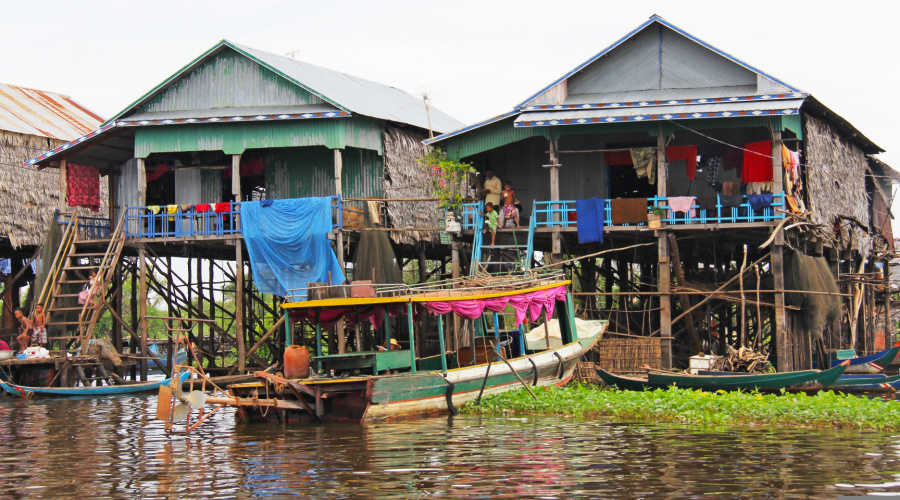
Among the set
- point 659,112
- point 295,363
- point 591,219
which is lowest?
point 295,363

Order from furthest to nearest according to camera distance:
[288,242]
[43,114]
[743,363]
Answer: [43,114] < [288,242] < [743,363]

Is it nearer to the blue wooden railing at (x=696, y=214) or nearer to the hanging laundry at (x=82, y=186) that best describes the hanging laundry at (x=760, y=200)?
the blue wooden railing at (x=696, y=214)

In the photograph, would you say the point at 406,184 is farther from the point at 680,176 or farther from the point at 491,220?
the point at 680,176

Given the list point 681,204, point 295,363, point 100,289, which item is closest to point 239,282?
point 100,289

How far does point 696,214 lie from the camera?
22062mm

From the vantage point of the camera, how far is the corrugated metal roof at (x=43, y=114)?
2847 cm

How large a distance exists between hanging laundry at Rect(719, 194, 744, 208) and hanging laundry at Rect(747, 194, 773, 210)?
0.65 ft

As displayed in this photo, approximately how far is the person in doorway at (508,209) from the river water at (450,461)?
717 cm

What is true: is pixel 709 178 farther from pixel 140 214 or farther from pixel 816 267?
pixel 140 214

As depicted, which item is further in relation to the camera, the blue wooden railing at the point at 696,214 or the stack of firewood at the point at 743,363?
the blue wooden railing at the point at 696,214

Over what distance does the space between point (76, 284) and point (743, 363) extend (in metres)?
15.7

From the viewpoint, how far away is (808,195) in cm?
2220

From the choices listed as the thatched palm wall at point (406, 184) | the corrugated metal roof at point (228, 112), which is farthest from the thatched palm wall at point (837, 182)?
the corrugated metal roof at point (228, 112)

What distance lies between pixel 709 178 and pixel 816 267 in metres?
2.89
